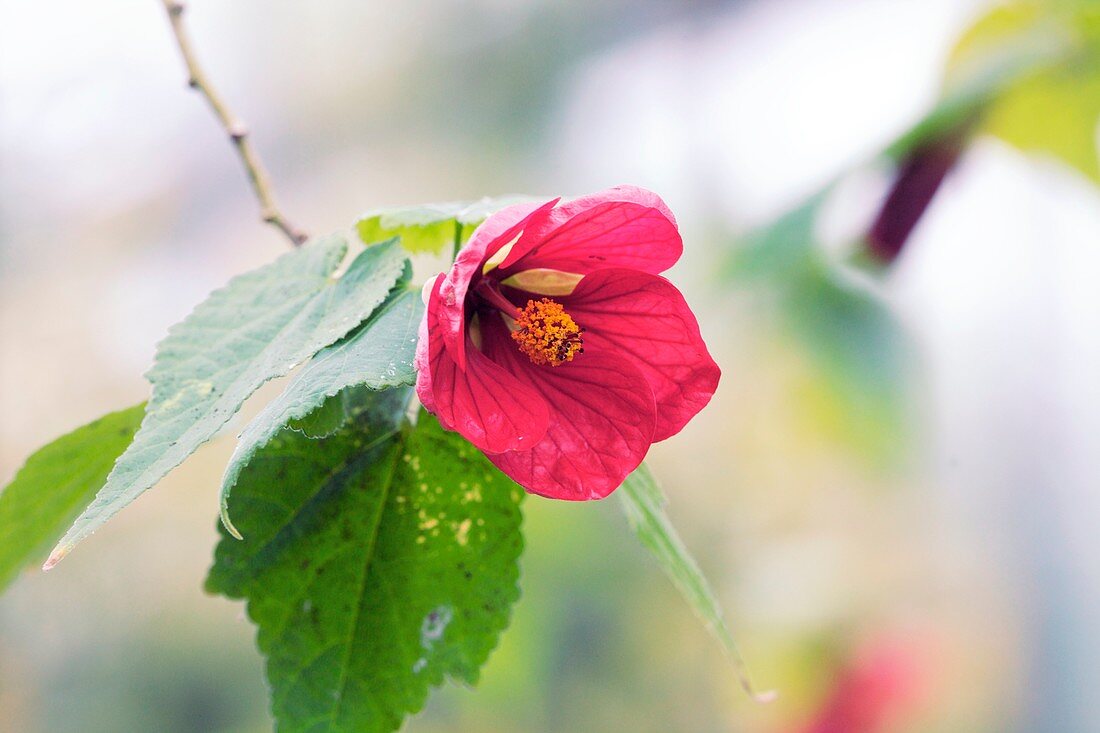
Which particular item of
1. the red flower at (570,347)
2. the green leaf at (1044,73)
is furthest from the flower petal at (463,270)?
the green leaf at (1044,73)

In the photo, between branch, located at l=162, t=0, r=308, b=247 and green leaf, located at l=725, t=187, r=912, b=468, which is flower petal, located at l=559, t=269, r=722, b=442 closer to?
branch, located at l=162, t=0, r=308, b=247

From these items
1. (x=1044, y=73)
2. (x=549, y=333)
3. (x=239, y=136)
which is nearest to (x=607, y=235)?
(x=549, y=333)

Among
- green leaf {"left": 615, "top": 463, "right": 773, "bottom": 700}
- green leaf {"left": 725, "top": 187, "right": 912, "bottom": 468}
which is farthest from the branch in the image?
green leaf {"left": 725, "top": 187, "right": 912, "bottom": 468}

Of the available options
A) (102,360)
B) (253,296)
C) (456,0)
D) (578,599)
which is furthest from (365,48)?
(253,296)

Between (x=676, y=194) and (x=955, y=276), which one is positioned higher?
(x=676, y=194)

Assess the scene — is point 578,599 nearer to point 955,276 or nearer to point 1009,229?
point 955,276

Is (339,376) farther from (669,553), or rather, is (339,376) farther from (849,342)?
(849,342)
